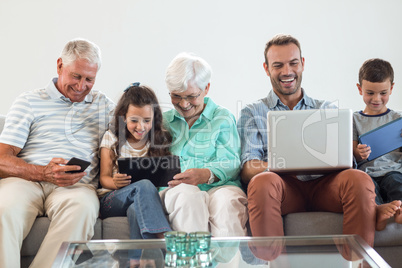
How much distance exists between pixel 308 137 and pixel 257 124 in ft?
1.79

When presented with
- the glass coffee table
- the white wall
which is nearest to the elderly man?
the glass coffee table

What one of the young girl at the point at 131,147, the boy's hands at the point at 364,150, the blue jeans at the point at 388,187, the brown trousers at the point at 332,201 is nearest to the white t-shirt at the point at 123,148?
the young girl at the point at 131,147

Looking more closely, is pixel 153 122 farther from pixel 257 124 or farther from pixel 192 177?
pixel 257 124

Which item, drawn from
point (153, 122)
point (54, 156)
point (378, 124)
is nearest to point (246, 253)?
point (153, 122)

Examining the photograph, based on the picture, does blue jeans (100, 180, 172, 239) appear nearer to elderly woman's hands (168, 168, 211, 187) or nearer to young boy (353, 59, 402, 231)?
elderly woman's hands (168, 168, 211, 187)

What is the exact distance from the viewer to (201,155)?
2570 mm

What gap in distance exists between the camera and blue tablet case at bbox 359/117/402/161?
2.40 metres

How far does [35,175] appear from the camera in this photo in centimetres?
232

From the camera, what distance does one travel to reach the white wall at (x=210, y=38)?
3564 millimetres

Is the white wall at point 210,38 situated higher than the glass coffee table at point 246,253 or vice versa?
the white wall at point 210,38

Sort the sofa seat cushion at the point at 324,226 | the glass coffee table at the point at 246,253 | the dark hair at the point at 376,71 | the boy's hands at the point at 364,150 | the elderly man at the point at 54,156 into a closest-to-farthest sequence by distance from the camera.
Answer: the glass coffee table at the point at 246,253, the elderly man at the point at 54,156, the sofa seat cushion at the point at 324,226, the boy's hands at the point at 364,150, the dark hair at the point at 376,71

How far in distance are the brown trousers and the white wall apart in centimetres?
151

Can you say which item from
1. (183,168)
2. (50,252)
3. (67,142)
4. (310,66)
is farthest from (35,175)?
(310,66)

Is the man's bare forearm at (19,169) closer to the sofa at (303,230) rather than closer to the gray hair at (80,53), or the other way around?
the sofa at (303,230)
